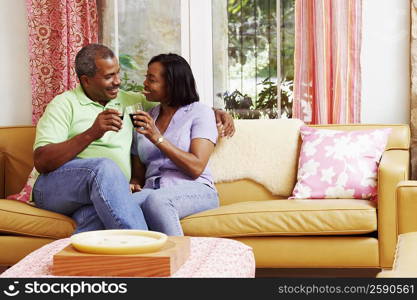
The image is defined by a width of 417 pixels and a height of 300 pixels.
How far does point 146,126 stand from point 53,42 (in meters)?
1.53

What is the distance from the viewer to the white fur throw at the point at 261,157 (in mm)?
3641

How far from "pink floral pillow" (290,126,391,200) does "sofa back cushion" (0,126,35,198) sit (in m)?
1.38

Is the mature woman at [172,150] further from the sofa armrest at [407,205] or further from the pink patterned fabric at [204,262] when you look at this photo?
the sofa armrest at [407,205]

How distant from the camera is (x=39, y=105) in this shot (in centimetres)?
441

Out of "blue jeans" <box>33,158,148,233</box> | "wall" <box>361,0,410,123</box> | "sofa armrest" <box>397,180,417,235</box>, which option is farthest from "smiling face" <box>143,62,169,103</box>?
"sofa armrest" <box>397,180,417,235</box>

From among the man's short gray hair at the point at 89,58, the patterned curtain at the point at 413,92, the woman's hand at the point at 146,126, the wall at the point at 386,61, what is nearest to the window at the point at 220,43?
the wall at the point at 386,61

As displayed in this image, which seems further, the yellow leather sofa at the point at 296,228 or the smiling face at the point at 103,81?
Answer: the smiling face at the point at 103,81

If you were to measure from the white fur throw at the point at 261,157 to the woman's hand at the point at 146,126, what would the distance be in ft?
1.76

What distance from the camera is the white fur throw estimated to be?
364 centimetres

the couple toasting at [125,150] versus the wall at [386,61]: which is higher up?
the wall at [386,61]

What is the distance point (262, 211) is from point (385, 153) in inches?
28.2

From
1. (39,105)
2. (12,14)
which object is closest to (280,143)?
(39,105)

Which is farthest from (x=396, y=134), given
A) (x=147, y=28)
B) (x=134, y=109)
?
(x=147, y=28)

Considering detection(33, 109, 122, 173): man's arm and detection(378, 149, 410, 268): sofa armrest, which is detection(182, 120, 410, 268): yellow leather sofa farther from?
detection(33, 109, 122, 173): man's arm
